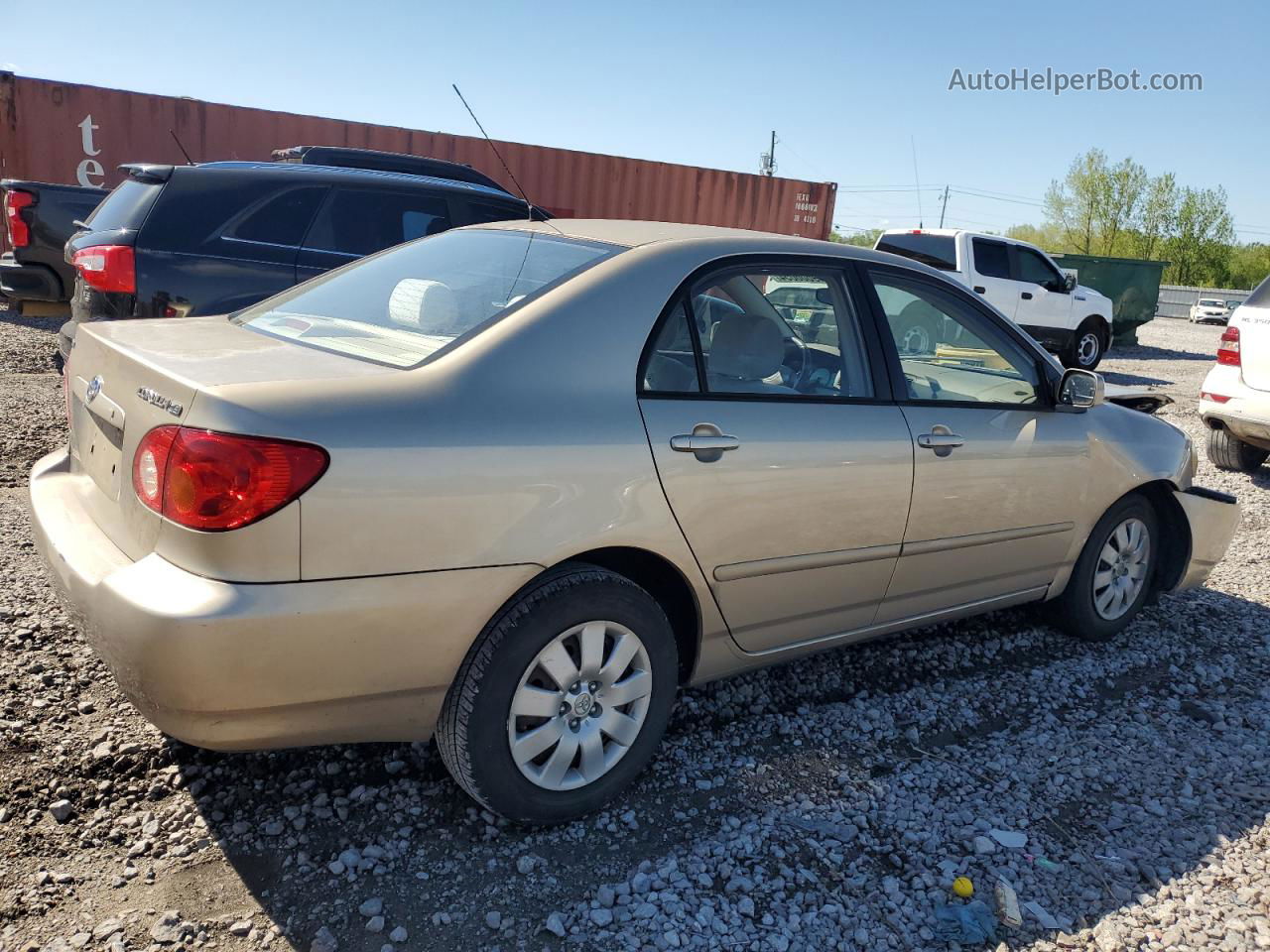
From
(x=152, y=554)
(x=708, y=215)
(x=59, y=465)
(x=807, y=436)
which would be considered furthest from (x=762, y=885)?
(x=708, y=215)

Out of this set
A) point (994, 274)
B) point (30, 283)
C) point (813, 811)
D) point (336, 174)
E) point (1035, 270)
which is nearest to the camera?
point (813, 811)

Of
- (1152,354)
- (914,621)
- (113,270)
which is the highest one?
(113,270)

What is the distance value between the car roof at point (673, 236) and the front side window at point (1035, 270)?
12507mm

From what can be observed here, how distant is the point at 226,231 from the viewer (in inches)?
217

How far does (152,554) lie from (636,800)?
1.48 m

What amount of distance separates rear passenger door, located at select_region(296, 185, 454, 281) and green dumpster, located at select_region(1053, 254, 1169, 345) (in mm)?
15941

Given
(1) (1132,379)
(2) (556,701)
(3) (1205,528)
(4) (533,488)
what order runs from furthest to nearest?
(1) (1132,379) < (3) (1205,528) < (2) (556,701) < (4) (533,488)

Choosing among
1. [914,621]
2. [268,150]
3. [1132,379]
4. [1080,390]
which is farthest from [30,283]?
[1132,379]

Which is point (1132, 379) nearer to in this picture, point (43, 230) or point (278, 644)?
point (43, 230)

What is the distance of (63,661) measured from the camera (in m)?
3.24

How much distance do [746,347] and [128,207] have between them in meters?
4.12

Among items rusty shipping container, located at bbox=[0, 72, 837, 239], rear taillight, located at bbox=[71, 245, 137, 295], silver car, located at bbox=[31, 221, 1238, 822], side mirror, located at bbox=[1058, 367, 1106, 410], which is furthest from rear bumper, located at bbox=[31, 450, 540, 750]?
rusty shipping container, located at bbox=[0, 72, 837, 239]

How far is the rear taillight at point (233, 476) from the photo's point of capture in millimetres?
2084

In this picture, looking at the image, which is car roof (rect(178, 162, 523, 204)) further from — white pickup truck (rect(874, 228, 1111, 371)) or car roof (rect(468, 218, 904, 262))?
white pickup truck (rect(874, 228, 1111, 371))
